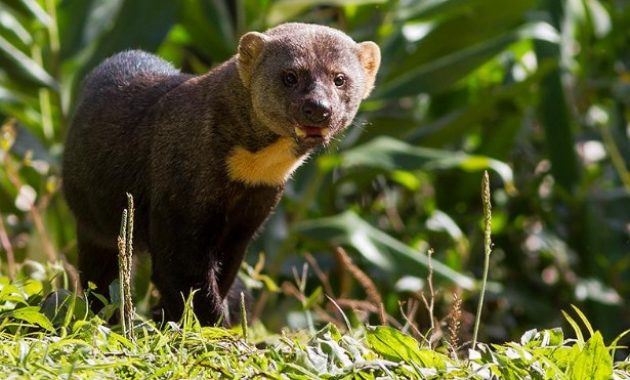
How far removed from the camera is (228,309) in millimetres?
5238

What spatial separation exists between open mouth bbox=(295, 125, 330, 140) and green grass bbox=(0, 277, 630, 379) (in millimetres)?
1310

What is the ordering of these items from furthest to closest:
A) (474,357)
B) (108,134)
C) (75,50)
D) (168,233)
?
(75,50) < (108,134) < (168,233) < (474,357)

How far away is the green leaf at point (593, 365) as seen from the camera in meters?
3.16

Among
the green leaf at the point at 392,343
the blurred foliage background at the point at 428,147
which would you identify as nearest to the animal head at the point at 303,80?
the green leaf at the point at 392,343

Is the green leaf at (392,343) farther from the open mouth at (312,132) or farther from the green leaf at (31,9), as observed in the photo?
the green leaf at (31,9)

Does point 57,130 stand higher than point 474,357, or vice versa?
point 474,357

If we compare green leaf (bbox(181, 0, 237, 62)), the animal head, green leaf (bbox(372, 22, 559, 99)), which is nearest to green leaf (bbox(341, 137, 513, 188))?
green leaf (bbox(372, 22, 559, 99))

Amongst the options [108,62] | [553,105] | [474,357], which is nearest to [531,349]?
[474,357]

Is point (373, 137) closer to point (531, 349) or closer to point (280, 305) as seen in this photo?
point (280, 305)

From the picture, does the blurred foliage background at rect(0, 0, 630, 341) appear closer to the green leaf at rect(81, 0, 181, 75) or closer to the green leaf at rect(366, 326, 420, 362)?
the green leaf at rect(81, 0, 181, 75)

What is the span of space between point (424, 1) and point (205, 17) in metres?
1.29

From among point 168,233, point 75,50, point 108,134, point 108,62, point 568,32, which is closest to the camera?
point 168,233

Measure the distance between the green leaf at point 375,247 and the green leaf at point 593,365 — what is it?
11.8 feet

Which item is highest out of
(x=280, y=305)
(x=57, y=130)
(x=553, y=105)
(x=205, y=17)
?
(x=205, y=17)
